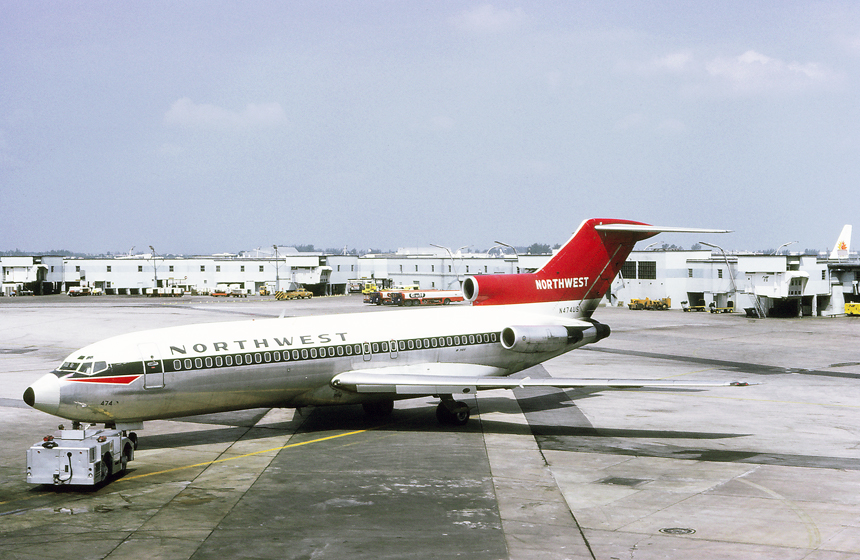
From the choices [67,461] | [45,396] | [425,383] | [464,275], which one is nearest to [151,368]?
[45,396]

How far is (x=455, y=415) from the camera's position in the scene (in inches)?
1109

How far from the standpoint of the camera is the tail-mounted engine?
99.2ft

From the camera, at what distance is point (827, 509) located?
711 inches

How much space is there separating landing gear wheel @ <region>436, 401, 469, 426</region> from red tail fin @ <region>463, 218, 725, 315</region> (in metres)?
6.29

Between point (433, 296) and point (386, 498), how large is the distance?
83532mm

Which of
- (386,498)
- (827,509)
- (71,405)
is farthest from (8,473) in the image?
(827,509)

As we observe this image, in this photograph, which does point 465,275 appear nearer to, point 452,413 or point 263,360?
point 452,413

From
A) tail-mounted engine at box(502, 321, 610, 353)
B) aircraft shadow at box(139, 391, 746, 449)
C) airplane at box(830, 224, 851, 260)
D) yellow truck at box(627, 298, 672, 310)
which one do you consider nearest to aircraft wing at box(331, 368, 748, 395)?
aircraft shadow at box(139, 391, 746, 449)

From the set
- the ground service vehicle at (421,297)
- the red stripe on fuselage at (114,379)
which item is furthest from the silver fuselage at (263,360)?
the ground service vehicle at (421,297)

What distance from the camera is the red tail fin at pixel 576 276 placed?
109 feet

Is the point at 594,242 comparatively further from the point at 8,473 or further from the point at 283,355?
the point at 8,473

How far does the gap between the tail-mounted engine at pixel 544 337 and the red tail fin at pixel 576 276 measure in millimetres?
1944

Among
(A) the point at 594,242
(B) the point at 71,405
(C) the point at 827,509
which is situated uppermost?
(A) the point at 594,242

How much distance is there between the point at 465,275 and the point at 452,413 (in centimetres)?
10291
